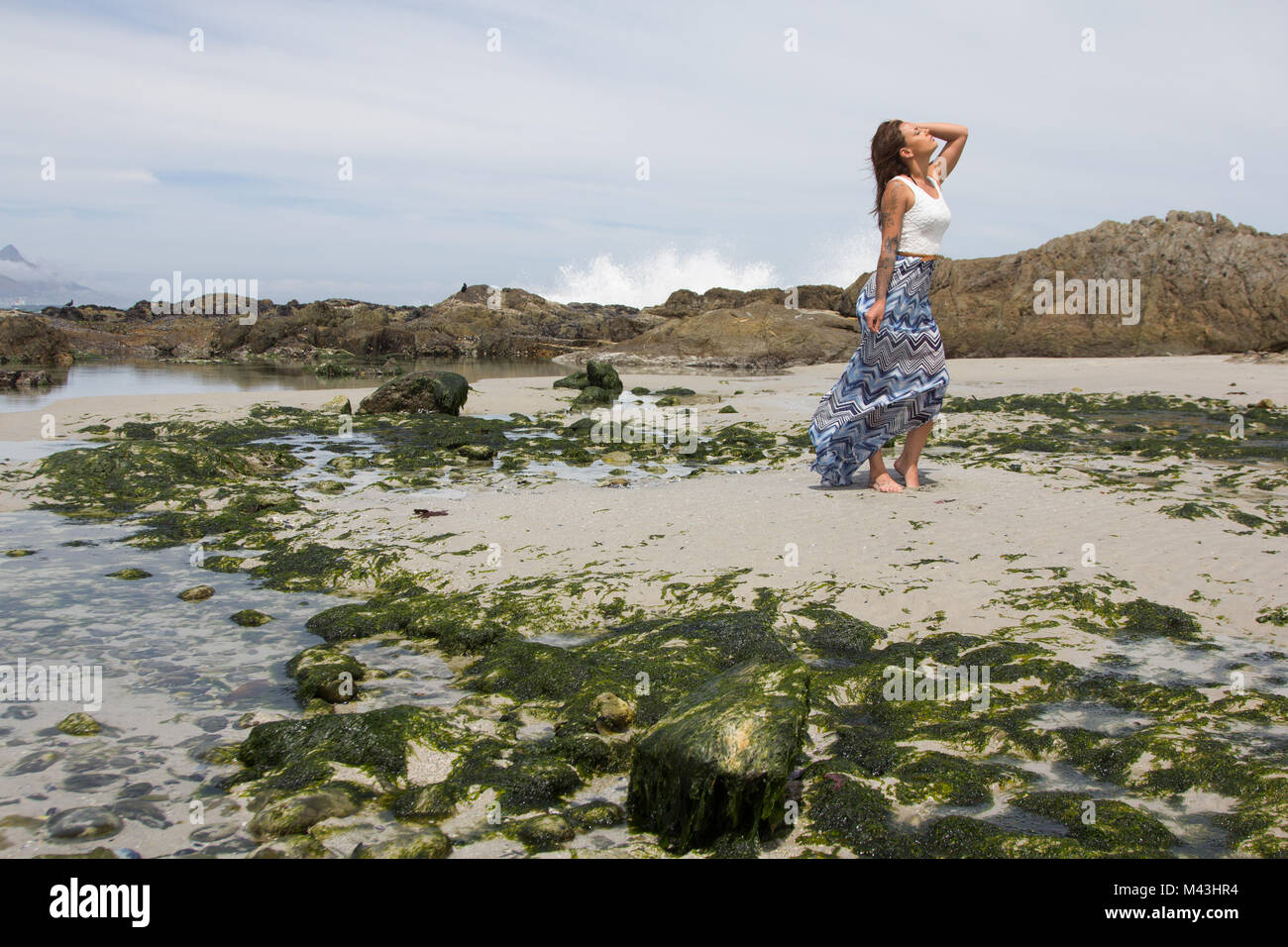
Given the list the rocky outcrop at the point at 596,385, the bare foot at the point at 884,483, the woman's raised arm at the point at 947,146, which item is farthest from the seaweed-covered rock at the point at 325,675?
Answer: the rocky outcrop at the point at 596,385

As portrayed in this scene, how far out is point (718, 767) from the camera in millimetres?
2654

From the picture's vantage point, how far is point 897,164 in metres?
6.25

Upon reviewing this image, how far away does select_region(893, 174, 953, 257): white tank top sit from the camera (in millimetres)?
6207

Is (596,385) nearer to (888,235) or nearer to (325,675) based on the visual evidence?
(888,235)

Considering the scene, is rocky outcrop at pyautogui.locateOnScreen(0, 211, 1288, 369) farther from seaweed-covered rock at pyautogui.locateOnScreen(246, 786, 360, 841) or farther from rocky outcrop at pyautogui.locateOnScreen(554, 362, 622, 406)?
seaweed-covered rock at pyautogui.locateOnScreen(246, 786, 360, 841)

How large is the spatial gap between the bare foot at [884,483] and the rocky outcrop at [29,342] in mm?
29050

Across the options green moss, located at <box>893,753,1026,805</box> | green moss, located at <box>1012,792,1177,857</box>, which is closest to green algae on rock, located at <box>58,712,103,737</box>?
green moss, located at <box>893,753,1026,805</box>

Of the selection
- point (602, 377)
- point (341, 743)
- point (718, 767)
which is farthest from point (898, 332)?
point (602, 377)

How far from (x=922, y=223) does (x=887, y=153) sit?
56cm

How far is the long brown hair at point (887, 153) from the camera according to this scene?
616 cm

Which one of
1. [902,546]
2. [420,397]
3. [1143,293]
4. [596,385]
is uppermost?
[1143,293]

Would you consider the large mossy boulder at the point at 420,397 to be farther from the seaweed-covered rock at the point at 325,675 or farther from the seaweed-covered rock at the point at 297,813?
the seaweed-covered rock at the point at 297,813

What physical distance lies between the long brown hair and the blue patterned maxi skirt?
23.7 inches
